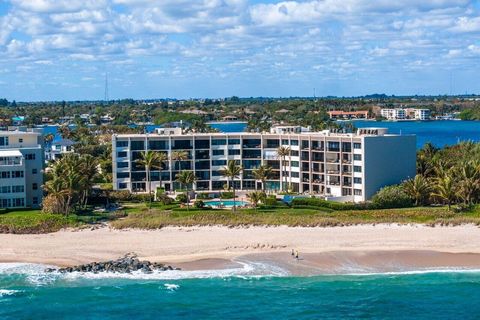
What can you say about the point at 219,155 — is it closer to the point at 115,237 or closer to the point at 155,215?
the point at 155,215

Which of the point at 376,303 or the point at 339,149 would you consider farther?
the point at 339,149

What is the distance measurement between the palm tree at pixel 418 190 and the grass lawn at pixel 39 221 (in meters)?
29.9

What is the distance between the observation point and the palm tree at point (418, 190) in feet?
242

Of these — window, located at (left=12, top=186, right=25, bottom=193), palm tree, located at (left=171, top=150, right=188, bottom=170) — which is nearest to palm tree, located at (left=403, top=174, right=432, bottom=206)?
palm tree, located at (left=171, top=150, right=188, bottom=170)

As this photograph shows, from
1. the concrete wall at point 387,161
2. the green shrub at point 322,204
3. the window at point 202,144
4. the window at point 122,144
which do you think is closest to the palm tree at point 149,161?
the window at point 122,144

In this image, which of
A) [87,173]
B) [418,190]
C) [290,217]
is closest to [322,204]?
[290,217]

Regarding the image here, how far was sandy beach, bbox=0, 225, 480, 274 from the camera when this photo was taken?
53625mm

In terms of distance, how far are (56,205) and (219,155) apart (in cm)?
2741

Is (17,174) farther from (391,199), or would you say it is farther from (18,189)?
(391,199)

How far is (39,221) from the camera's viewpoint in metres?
64.0

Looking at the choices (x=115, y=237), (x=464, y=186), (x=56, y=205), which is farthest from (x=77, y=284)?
(x=464, y=186)

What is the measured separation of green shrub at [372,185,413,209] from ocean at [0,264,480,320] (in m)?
22.1

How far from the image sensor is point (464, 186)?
70.8 meters

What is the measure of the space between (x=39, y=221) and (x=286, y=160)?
33.4m
